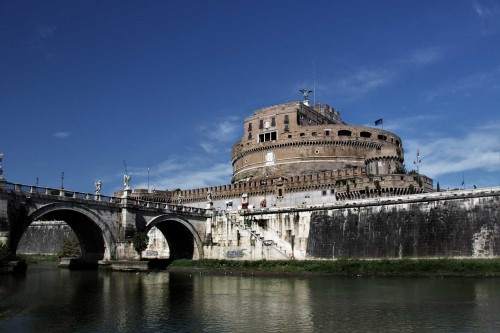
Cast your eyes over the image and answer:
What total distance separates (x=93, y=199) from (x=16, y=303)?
2542 centimetres

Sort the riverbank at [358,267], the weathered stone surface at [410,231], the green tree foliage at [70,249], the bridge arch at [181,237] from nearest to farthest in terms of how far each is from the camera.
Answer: the riverbank at [358,267] < the weathered stone surface at [410,231] < the bridge arch at [181,237] < the green tree foliage at [70,249]

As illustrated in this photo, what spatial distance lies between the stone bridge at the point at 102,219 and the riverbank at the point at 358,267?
6590mm

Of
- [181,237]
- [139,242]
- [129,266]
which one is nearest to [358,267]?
[139,242]

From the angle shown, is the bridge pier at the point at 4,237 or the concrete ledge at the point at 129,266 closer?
the bridge pier at the point at 4,237

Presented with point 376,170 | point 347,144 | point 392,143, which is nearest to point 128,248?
point 376,170

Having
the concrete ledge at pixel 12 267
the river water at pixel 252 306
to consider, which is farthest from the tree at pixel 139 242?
the river water at pixel 252 306

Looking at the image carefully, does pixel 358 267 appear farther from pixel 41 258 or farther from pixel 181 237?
pixel 41 258

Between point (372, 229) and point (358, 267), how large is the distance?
643 cm

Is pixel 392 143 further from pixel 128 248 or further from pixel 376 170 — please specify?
pixel 128 248

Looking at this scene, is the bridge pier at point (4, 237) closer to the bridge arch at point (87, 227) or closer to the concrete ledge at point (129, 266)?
the bridge arch at point (87, 227)

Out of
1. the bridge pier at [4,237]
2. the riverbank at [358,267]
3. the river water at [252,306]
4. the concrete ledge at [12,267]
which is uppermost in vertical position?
the bridge pier at [4,237]

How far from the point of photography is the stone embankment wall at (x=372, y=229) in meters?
47.0

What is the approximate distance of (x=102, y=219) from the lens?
53062 mm

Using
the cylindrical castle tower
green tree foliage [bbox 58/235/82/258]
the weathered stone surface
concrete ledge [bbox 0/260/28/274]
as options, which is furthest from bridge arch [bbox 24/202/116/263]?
the cylindrical castle tower
